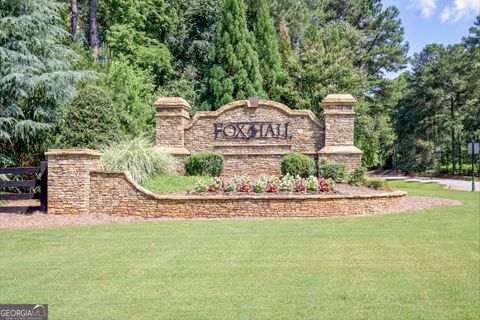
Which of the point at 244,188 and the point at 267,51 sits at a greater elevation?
the point at 267,51

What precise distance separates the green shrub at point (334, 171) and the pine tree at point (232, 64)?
864cm

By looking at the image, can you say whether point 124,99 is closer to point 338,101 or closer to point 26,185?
point 26,185

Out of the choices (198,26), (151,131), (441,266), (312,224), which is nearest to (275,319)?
(441,266)

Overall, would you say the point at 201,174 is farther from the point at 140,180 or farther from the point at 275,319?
the point at 275,319

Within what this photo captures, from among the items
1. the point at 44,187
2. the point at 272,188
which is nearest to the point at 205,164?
the point at 272,188

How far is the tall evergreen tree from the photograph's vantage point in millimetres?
24031

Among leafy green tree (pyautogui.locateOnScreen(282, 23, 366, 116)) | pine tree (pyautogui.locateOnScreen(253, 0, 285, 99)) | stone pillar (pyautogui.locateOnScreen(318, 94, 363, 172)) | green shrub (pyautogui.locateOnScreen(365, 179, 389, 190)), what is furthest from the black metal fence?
pine tree (pyautogui.locateOnScreen(253, 0, 285, 99))

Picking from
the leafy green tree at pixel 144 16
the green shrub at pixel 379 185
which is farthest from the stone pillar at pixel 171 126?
the leafy green tree at pixel 144 16

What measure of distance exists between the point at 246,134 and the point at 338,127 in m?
3.65

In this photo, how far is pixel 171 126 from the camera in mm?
16406

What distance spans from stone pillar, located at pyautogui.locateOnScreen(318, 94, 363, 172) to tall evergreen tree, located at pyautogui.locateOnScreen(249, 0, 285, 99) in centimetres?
812

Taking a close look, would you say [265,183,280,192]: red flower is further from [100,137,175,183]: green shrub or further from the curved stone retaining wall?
[100,137,175,183]: green shrub

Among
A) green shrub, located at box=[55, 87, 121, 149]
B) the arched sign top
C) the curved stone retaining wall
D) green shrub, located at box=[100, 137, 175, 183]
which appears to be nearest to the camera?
the curved stone retaining wall

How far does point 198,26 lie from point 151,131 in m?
11.4
